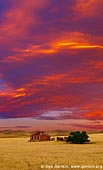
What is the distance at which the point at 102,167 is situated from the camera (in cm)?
3266

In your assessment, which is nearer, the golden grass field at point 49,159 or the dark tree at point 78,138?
the golden grass field at point 49,159

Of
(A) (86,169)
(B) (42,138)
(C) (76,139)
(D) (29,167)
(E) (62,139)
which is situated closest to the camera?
(A) (86,169)

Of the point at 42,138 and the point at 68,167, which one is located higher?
the point at 42,138

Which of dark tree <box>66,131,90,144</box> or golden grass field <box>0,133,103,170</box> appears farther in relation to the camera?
dark tree <box>66,131,90,144</box>

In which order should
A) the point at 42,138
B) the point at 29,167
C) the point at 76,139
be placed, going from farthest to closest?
the point at 42,138 → the point at 76,139 → the point at 29,167

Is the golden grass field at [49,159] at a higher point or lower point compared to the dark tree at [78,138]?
lower

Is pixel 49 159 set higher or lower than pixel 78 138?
lower

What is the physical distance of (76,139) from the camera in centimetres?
8744

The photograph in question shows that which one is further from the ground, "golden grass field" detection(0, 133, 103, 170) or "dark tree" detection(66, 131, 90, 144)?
"dark tree" detection(66, 131, 90, 144)

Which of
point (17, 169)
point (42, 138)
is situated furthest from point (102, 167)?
point (42, 138)

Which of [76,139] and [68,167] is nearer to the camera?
[68,167]

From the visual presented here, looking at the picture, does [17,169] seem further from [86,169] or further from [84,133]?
[84,133]

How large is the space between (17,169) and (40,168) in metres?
1.79

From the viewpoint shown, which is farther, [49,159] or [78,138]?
[78,138]
